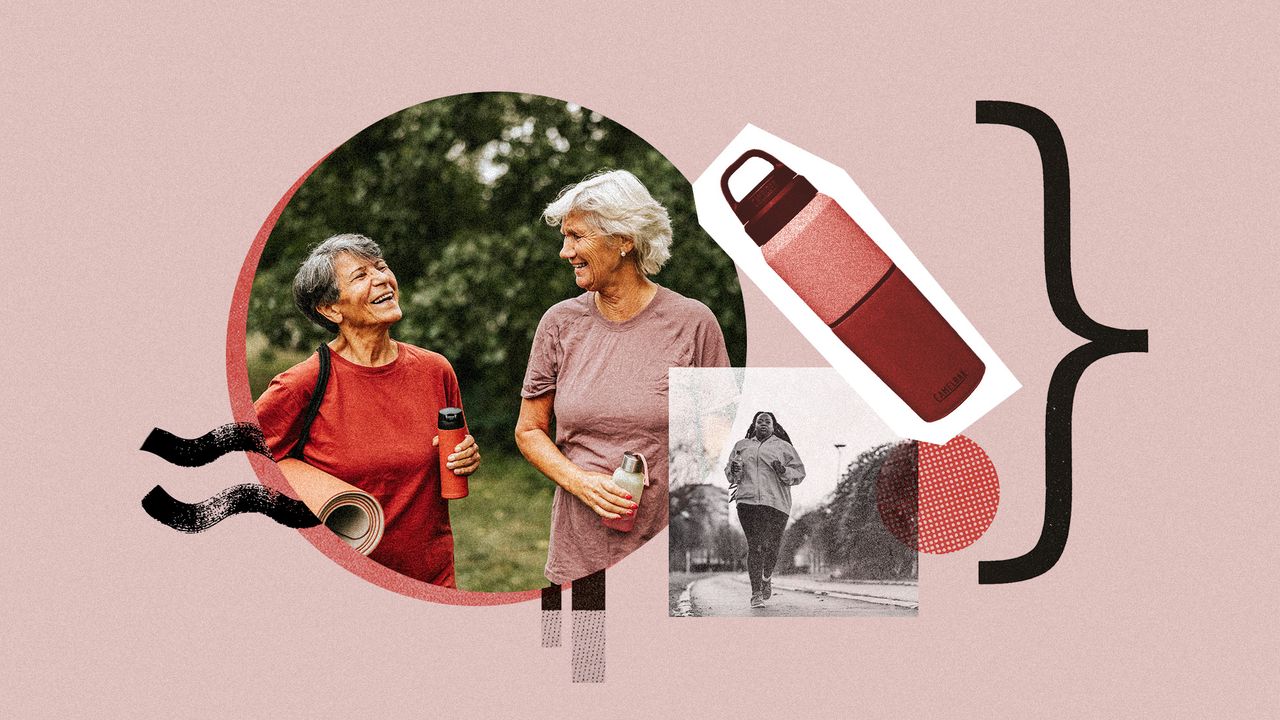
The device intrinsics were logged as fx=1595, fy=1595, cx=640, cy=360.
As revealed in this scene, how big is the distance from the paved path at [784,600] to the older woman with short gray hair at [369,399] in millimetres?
1012

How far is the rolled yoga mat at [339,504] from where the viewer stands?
589cm

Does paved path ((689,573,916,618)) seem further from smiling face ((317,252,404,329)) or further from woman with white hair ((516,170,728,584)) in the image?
smiling face ((317,252,404,329))

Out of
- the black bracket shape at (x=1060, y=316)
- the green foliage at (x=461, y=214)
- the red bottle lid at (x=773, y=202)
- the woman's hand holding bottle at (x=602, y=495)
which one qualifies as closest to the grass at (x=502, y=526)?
the woman's hand holding bottle at (x=602, y=495)

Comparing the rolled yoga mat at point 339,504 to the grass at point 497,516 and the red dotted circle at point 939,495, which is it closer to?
the grass at point 497,516

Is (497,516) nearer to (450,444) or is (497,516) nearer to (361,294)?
(450,444)

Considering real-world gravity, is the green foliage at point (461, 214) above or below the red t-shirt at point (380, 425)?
above

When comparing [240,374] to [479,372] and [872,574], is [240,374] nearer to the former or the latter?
[479,372]

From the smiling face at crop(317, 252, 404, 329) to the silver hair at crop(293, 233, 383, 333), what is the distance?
0.02 metres

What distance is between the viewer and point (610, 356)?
19.1ft

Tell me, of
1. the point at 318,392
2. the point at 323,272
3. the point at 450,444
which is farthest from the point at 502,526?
the point at 323,272

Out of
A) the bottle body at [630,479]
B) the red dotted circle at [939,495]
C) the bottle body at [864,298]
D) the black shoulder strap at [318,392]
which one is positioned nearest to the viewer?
the bottle body at [864,298]

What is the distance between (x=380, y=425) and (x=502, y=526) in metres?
0.59

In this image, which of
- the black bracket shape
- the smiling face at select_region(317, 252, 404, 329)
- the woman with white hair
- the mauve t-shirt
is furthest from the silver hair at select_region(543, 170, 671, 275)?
the black bracket shape

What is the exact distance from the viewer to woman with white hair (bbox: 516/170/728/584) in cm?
580
